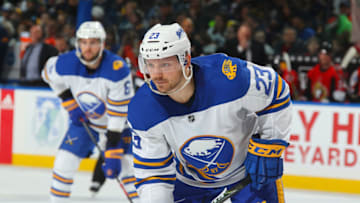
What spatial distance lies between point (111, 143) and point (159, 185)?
1.85 metres

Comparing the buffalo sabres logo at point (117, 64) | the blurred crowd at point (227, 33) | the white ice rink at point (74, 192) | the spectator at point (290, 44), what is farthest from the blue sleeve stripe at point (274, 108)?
the spectator at point (290, 44)

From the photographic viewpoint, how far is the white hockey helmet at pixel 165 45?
2.51m

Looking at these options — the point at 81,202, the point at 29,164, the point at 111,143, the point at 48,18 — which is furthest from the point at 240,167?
the point at 48,18

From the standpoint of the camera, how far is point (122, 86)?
458 centimetres

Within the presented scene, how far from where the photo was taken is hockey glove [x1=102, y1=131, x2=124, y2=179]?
446 cm

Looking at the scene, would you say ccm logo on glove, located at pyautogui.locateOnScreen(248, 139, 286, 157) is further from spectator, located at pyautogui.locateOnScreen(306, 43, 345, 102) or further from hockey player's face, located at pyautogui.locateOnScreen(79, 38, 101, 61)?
spectator, located at pyautogui.locateOnScreen(306, 43, 345, 102)

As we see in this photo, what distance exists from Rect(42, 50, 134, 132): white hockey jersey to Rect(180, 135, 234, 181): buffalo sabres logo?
5.92ft

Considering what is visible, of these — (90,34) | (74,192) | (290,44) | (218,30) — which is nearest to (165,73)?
A: (90,34)

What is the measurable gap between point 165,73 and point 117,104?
2.05 metres

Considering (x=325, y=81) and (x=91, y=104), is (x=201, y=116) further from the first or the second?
(x=325, y=81)

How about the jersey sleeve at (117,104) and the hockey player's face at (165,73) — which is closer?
the hockey player's face at (165,73)

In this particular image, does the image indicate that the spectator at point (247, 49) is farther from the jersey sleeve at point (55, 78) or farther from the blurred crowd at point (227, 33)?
the jersey sleeve at point (55, 78)

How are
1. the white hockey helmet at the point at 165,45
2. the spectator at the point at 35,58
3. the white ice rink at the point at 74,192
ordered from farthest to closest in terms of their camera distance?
1. the spectator at the point at 35,58
2. the white ice rink at the point at 74,192
3. the white hockey helmet at the point at 165,45

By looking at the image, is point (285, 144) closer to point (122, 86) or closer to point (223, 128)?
point (223, 128)
